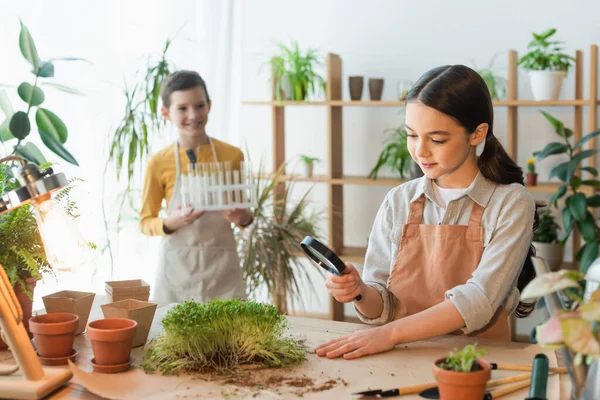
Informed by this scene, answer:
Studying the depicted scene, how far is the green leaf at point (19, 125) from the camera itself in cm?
300

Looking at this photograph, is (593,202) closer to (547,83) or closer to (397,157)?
(547,83)

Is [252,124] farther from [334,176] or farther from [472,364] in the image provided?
[472,364]

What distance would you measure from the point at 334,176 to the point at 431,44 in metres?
0.99

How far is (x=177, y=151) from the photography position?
3.49 m

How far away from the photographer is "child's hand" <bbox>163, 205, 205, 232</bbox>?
3.23m

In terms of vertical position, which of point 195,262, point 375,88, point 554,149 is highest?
point 375,88

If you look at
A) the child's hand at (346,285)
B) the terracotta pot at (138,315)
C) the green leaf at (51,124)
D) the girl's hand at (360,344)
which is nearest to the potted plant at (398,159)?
the green leaf at (51,124)

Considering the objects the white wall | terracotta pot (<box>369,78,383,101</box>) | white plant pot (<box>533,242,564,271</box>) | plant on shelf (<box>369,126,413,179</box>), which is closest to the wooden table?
white plant pot (<box>533,242,564,271</box>)

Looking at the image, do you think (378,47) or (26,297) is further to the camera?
(378,47)

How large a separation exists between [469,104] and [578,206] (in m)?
2.26

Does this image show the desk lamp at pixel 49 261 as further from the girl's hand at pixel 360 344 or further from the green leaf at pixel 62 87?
the green leaf at pixel 62 87

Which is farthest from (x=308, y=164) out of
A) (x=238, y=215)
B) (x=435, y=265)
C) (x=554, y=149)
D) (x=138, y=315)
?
(x=138, y=315)

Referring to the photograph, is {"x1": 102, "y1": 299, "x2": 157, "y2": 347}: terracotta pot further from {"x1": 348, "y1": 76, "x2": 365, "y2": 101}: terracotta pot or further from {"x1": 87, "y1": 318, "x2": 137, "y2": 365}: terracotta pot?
{"x1": 348, "y1": 76, "x2": 365, "y2": 101}: terracotta pot

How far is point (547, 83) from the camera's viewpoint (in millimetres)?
4262
